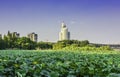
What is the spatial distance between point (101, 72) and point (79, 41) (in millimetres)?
90062

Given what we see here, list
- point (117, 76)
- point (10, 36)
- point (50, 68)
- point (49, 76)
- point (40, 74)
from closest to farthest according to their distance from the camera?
point (117, 76) < point (49, 76) < point (40, 74) < point (50, 68) < point (10, 36)

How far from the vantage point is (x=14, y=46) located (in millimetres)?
83062

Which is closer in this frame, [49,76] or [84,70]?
[49,76]

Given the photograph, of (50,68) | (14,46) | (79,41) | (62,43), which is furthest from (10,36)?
(50,68)

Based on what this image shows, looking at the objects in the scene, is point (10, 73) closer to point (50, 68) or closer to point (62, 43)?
point (50, 68)

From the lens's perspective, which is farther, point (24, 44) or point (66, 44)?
point (66, 44)

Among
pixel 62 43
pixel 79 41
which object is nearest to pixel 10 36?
pixel 62 43

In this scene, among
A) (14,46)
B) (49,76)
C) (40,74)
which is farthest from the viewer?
(14,46)

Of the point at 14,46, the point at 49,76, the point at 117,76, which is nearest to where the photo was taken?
the point at 117,76

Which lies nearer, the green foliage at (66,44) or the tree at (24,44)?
the tree at (24,44)

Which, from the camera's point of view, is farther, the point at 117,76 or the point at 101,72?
the point at 101,72

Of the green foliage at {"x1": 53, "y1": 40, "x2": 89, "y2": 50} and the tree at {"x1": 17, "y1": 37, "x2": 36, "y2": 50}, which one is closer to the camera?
the tree at {"x1": 17, "y1": 37, "x2": 36, "y2": 50}

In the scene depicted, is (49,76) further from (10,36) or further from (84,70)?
(10,36)

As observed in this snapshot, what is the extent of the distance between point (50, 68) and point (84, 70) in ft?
2.53
